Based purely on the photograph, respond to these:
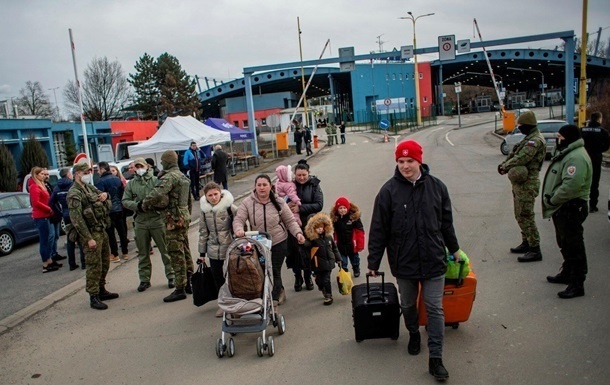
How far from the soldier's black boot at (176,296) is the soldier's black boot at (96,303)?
2.88 ft

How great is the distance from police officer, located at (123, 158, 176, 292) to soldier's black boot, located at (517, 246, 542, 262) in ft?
17.0

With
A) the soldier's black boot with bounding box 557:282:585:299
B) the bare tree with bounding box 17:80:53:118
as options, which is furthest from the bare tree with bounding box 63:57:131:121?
the soldier's black boot with bounding box 557:282:585:299

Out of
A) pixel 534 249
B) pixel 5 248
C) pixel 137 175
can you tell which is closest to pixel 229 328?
pixel 137 175

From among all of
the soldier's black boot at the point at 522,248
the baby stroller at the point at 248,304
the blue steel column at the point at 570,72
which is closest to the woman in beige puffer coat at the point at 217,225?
the baby stroller at the point at 248,304

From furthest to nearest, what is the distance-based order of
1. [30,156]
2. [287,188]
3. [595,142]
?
[30,156] → [595,142] → [287,188]

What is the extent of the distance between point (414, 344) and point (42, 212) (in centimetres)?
788

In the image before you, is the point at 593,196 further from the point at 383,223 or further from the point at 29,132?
the point at 29,132

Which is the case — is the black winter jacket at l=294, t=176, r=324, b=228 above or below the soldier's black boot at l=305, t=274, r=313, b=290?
above

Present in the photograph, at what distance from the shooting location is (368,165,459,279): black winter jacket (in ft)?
14.3

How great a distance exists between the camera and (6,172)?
23578 millimetres

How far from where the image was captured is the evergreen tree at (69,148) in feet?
115

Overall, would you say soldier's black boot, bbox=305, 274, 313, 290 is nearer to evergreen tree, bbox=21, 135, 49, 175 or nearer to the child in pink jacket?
the child in pink jacket

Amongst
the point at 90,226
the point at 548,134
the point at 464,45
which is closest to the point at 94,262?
the point at 90,226

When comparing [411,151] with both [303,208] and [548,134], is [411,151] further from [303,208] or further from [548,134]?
[548,134]
